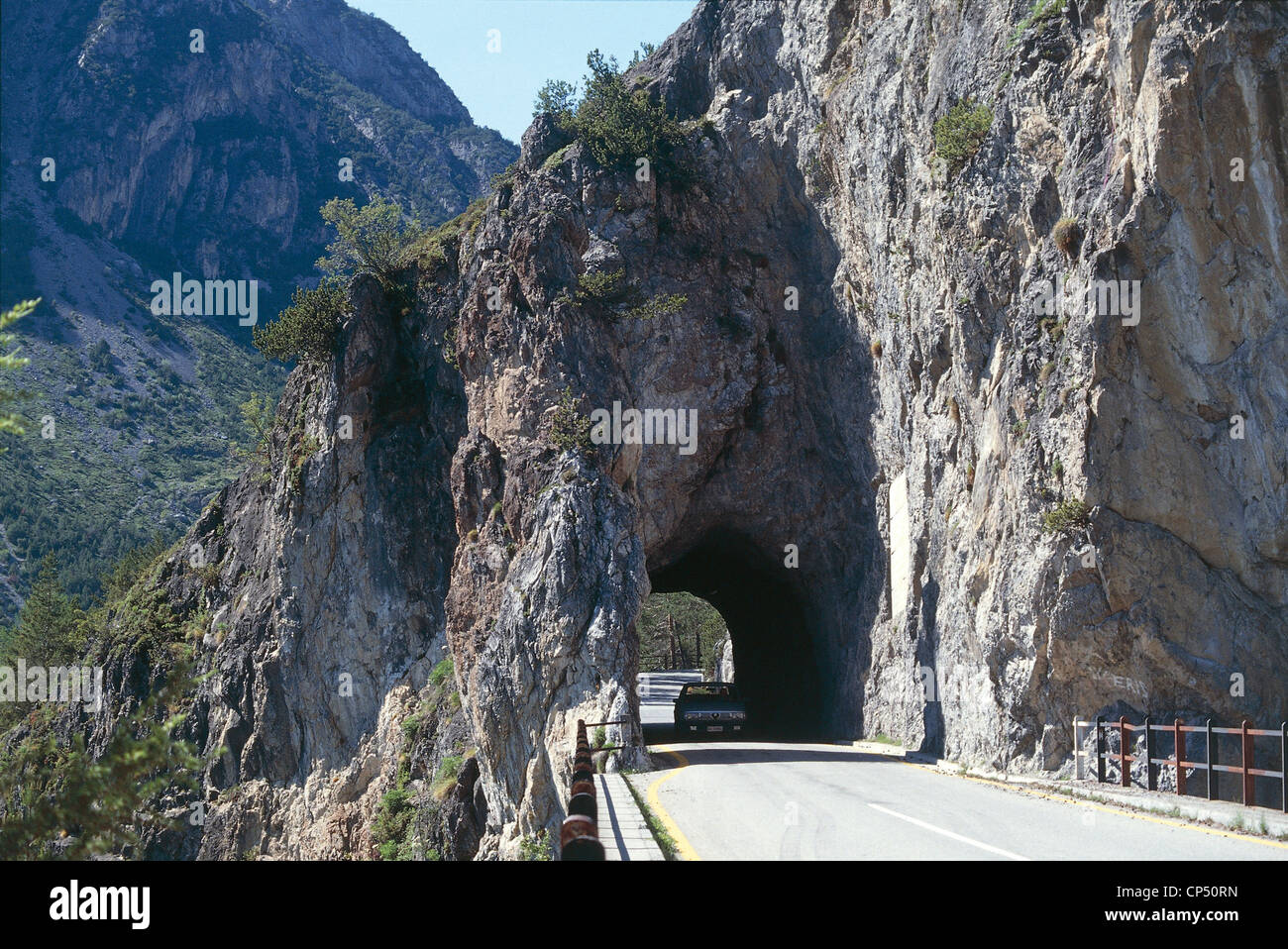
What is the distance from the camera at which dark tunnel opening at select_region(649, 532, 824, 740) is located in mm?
39719

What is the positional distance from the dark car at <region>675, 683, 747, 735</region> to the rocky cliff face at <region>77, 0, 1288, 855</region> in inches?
139

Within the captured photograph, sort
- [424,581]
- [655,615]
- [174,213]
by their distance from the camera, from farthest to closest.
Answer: [174,213]
[655,615]
[424,581]

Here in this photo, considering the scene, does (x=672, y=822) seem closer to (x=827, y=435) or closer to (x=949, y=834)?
(x=949, y=834)

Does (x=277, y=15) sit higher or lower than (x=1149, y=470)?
higher

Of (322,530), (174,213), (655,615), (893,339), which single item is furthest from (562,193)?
(174,213)

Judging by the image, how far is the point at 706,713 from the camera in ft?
111

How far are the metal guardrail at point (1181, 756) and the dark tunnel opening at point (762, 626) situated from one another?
18758 millimetres

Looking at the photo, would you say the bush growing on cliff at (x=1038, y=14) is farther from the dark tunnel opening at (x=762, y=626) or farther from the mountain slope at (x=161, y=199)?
the mountain slope at (x=161, y=199)

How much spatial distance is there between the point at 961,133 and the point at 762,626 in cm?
2523

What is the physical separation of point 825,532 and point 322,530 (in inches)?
724

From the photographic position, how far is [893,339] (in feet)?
101

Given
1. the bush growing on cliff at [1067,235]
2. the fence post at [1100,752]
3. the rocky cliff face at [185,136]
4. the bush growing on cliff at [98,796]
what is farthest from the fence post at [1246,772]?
the rocky cliff face at [185,136]

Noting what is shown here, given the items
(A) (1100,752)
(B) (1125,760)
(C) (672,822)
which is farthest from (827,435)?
(C) (672,822)
